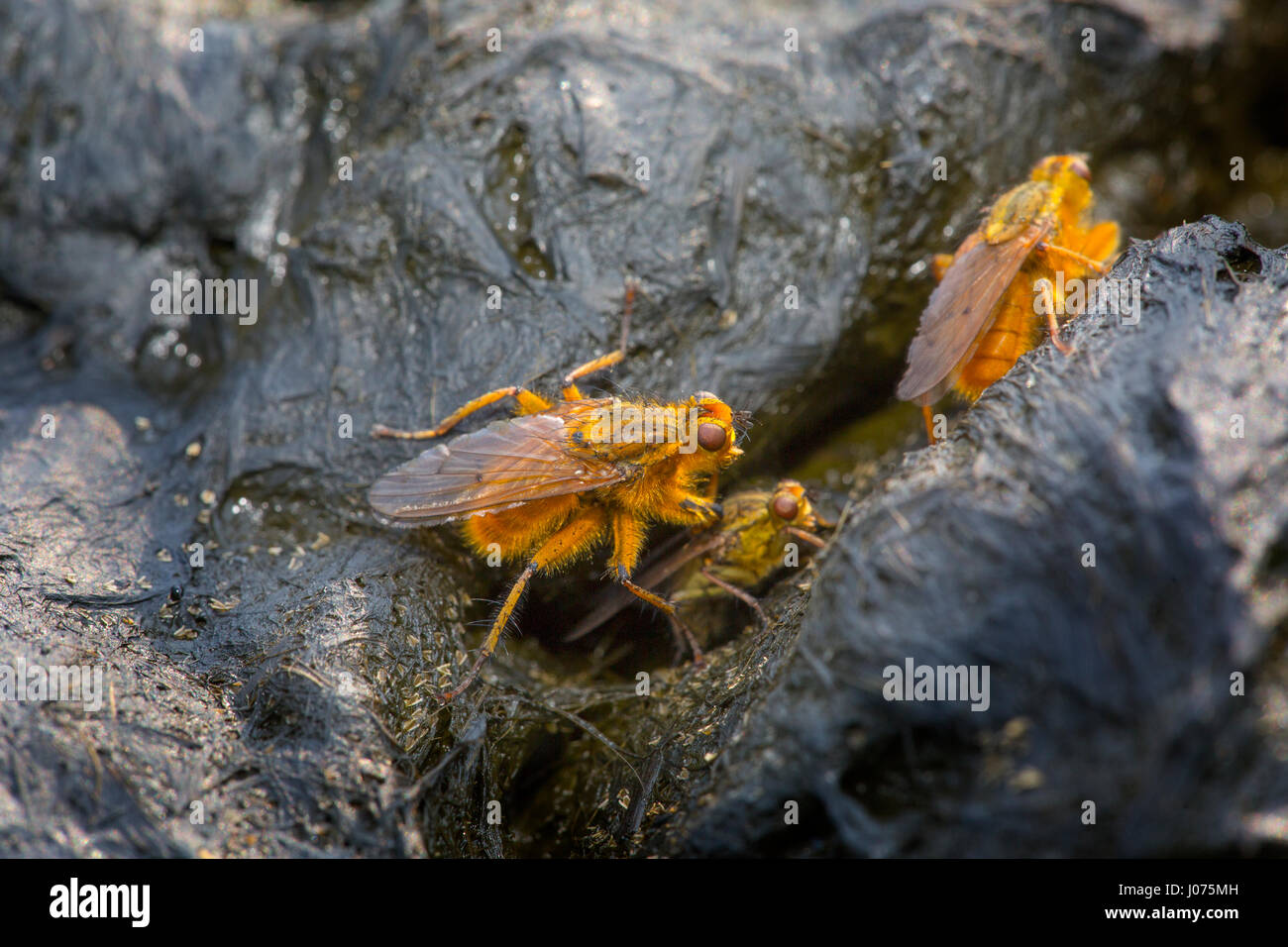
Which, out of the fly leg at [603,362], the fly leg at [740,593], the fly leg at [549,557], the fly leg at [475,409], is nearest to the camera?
the fly leg at [549,557]

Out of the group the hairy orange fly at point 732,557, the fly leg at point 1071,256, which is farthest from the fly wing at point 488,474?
the fly leg at point 1071,256

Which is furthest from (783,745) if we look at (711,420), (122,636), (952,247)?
(952,247)

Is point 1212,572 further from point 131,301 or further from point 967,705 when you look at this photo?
point 131,301

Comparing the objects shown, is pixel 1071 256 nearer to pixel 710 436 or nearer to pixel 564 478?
pixel 710 436

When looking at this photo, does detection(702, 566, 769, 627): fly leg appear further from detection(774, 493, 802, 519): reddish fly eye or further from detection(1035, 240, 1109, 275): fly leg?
detection(1035, 240, 1109, 275): fly leg

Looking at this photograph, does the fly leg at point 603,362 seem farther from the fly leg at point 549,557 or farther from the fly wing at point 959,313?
the fly wing at point 959,313

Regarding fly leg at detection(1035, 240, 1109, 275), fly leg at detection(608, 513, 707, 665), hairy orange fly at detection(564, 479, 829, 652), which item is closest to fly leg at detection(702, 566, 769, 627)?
hairy orange fly at detection(564, 479, 829, 652)

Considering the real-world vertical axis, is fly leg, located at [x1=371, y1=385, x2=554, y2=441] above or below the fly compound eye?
above
